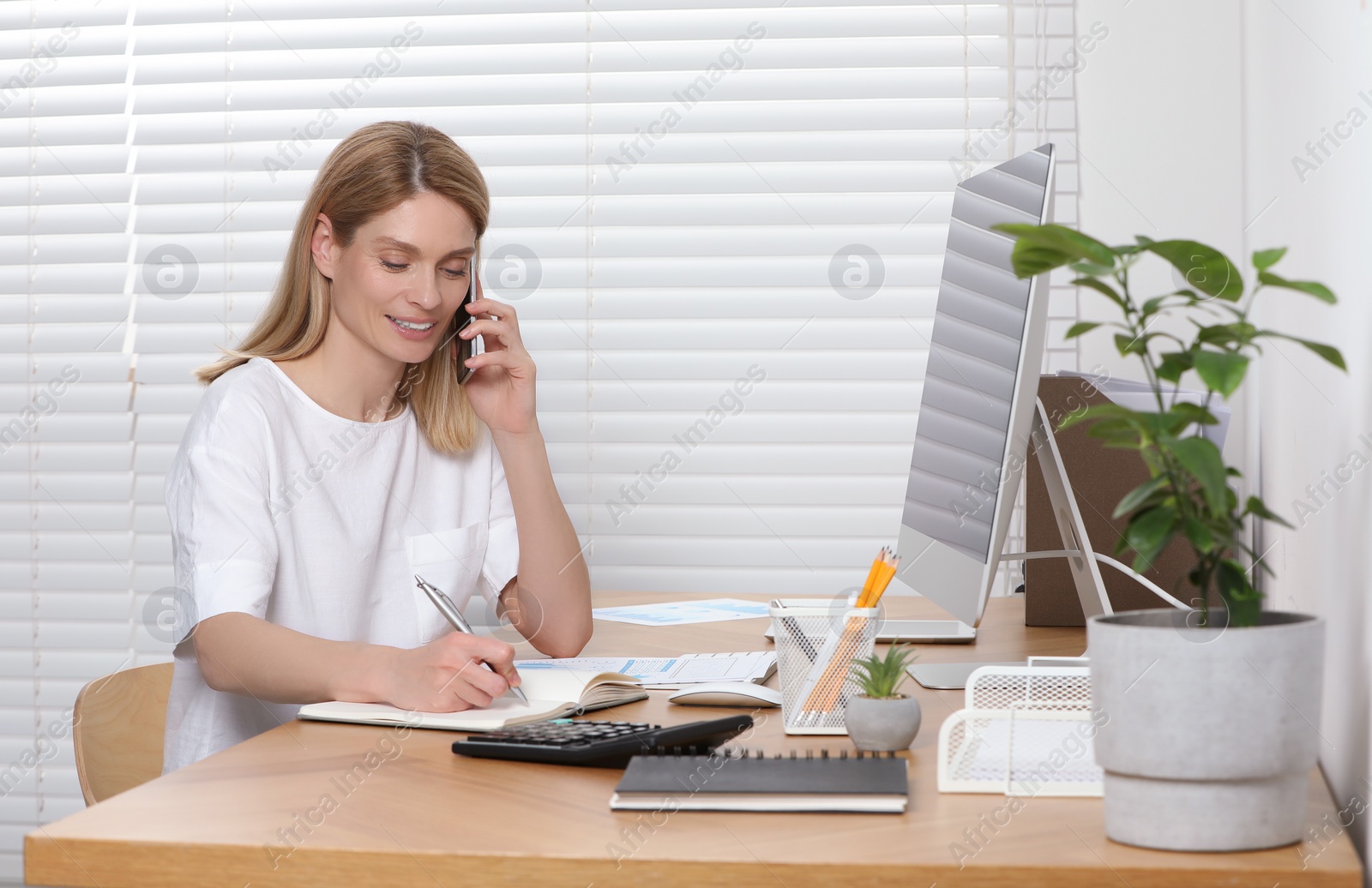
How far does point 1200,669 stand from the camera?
59 centimetres

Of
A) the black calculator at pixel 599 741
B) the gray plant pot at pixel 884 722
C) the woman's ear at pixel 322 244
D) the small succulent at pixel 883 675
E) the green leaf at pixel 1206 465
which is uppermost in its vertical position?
the woman's ear at pixel 322 244

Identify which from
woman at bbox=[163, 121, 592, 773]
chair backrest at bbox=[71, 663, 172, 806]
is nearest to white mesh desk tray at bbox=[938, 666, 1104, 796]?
woman at bbox=[163, 121, 592, 773]

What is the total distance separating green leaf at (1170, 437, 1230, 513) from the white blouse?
0.96 m

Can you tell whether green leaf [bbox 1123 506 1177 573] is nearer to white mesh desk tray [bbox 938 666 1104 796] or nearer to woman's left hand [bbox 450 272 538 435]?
white mesh desk tray [bbox 938 666 1104 796]

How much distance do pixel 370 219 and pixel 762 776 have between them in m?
0.98

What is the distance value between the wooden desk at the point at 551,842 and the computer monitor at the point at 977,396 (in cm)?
30

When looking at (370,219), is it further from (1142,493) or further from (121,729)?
(1142,493)

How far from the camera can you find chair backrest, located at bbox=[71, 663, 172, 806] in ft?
4.22

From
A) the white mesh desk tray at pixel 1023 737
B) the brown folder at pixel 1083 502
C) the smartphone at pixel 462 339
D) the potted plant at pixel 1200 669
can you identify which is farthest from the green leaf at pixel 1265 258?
the smartphone at pixel 462 339

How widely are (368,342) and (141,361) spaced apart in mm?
911

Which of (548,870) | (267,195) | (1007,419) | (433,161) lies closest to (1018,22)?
(433,161)

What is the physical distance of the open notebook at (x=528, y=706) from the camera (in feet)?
3.15

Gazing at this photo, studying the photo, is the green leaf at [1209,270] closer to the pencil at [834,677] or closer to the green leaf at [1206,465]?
the green leaf at [1206,465]

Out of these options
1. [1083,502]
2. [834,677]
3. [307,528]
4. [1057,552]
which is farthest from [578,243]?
[834,677]
